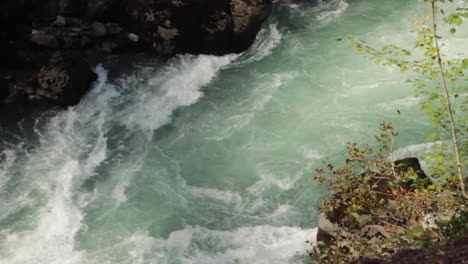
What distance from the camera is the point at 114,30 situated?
16.3 metres

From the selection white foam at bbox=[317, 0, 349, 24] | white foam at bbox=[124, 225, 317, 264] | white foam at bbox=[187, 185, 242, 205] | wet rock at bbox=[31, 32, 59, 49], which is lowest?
white foam at bbox=[124, 225, 317, 264]

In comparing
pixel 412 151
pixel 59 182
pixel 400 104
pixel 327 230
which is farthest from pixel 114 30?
pixel 327 230

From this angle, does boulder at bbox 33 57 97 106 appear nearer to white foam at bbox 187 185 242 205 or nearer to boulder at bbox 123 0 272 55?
boulder at bbox 123 0 272 55

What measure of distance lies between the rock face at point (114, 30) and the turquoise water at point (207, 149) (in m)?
0.62

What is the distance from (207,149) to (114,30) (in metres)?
6.62

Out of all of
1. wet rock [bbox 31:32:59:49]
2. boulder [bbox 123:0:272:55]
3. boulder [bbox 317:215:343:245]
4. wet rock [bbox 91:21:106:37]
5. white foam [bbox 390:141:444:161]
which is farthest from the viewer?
wet rock [bbox 91:21:106:37]

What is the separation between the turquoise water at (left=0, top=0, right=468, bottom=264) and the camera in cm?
998

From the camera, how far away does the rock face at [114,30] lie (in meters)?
15.5

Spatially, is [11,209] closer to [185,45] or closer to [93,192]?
[93,192]

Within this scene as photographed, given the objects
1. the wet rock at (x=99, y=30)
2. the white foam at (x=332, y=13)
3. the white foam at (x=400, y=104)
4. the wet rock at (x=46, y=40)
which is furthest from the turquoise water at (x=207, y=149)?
the wet rock at (x=46, y=40)

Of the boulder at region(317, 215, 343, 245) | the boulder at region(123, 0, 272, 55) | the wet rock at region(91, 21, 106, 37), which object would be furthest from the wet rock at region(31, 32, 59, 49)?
the boulder at region(317, 215, 343, 245)

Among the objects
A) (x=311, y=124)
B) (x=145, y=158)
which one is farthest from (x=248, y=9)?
(x=145, y=158)

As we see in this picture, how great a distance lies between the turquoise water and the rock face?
620 millimetres

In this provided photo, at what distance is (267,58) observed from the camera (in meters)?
15.0
